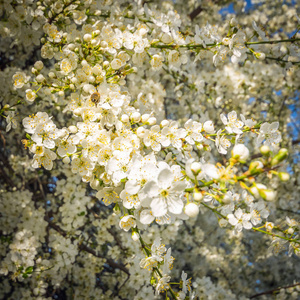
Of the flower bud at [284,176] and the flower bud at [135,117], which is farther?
the flower bud at [135,117]

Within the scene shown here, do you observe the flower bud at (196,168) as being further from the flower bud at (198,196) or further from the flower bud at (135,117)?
the flower bud at (135,117)

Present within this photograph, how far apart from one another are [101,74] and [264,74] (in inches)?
122

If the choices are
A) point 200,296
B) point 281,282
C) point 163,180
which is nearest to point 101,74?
point 163,180

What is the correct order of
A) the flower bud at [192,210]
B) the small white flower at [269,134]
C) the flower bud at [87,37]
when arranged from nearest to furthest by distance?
1. the flower bud at [192,210]
2. the small white flower at [269,134]
3. the flower bud at [87,37]

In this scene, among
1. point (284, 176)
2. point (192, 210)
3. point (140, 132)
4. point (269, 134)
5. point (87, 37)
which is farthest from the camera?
point (87, 37)

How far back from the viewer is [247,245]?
629 centimetres

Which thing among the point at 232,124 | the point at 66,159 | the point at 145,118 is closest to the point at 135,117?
the point at 145,118

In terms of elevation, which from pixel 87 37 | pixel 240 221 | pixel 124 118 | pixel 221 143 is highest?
pixel 87 37

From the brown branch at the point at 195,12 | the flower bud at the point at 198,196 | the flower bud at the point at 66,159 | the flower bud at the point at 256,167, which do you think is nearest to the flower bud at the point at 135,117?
the flower bud at the point at 66,159

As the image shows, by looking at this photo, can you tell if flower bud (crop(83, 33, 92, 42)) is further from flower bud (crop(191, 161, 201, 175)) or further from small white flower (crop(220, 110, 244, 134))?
flower bud (crop(191, 161, 201, 175))

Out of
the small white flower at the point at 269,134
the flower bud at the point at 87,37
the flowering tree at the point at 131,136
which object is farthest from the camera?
the flower bud at the point at 87,37

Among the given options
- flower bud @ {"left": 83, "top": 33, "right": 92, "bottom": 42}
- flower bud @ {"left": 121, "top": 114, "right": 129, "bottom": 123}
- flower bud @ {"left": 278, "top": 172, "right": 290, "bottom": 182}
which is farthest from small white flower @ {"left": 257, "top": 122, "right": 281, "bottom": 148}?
flower bud @ {"left": 83, "top": 33, "right": 92, "bottom": 42}

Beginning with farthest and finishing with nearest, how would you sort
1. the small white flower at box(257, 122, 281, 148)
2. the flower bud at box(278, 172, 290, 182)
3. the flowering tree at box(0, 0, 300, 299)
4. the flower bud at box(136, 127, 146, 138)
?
the small white flower at box(257, 122, 281, 148), the flower bud at box(136, 127, 146, 138), the flowering tree at box(0, 0, 300, 299), the flower bud at box(278, 172, 290, 182)

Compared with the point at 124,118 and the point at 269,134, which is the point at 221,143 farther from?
the point at 124,118
